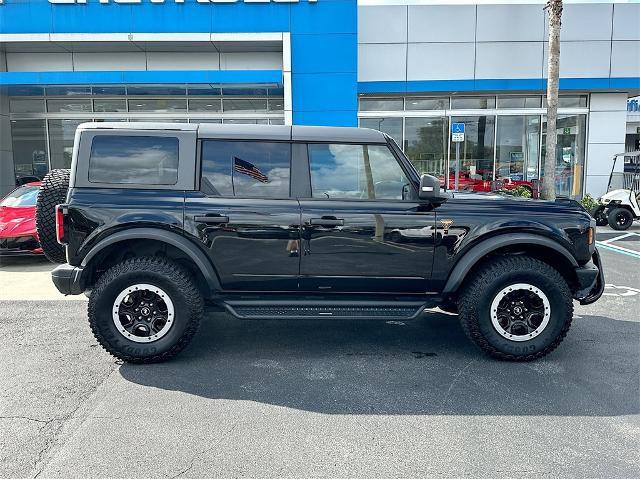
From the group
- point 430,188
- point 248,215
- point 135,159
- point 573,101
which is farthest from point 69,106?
point 573,101

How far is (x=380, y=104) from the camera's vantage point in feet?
51.2

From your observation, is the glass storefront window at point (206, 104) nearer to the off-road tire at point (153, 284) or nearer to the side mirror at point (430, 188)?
the off-road tire at point (153, 284)

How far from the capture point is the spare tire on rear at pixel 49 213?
4199 millimetres

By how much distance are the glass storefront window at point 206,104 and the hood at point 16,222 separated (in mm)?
8198

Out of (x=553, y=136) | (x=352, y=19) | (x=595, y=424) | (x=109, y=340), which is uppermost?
(x=352, y=19)

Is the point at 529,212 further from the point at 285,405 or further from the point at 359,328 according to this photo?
the point at 285,405

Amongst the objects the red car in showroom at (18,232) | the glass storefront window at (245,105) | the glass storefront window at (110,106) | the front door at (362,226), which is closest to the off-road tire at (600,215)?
the glass storefront window at (245,105)

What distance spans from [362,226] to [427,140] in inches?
497

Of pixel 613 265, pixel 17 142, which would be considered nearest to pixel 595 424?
pixel 613 265

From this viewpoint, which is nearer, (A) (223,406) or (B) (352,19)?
(A) (223,406)

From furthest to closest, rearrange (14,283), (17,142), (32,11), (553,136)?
1. (17,142)
2. (32,11)
3. (553,136)
4. (14,283)

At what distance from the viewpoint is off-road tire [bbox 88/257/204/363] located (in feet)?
13.0

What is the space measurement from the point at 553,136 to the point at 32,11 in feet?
49.6

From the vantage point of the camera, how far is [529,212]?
13.4ft
